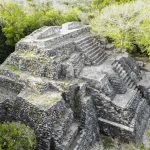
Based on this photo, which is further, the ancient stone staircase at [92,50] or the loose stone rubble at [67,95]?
the ancient stone staircase at [92,50]

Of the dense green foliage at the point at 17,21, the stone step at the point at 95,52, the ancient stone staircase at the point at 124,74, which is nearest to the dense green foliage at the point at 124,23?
the stone step at the point at 95,52

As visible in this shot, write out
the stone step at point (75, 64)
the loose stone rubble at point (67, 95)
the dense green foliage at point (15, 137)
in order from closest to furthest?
the dense green foliage at point (15, 137), the loose stone rubble at point (67, 95), the stone step at point (75, 64)

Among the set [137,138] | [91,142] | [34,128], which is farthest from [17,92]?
[137,138]

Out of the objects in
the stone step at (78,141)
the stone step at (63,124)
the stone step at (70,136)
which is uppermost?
the stone step at (63,124)

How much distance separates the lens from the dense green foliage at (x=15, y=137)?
1353 centimetres

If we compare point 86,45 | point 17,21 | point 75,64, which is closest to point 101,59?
point 86,45

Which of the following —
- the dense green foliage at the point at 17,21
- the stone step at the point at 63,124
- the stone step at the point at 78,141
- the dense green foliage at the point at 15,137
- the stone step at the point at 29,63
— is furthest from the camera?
the dense green foliage at the point at 17,21

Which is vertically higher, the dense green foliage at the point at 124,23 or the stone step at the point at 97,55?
the dense green foliage at the point at 124,23

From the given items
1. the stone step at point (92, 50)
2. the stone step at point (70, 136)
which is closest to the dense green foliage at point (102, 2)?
the stone step at point (92, 50)

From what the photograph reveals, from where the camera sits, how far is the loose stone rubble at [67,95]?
16.2 meters

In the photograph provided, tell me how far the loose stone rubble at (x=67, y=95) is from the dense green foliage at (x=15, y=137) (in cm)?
156

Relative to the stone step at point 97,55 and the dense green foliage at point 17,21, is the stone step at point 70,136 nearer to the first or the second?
the stone step at point 97,55

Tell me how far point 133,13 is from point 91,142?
431 inches

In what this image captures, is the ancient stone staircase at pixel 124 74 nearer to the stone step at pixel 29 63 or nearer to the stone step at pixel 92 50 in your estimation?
the stone step at pixel 92 50
